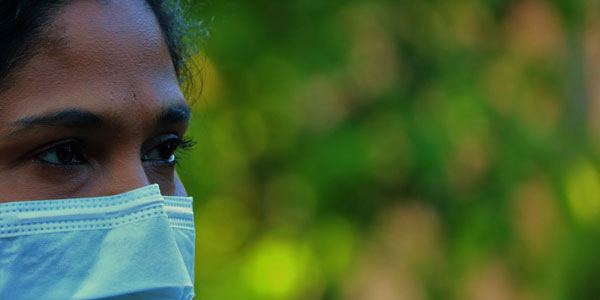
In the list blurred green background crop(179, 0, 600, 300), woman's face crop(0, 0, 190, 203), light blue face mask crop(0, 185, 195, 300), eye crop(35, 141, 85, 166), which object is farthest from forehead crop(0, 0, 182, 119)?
blurred green background crop(179, 0, 600, 300)

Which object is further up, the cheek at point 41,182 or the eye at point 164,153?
the cheek at point 41,182

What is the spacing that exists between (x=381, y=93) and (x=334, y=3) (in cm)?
75

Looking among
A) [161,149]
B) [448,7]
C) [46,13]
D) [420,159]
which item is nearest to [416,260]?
[420,159]

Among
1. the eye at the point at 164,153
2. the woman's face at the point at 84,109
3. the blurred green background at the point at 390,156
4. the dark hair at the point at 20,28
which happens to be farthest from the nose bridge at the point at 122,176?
the blurred green background at the point at 390,156

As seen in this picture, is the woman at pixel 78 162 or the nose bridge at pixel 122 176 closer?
the woman at pixel 78 162

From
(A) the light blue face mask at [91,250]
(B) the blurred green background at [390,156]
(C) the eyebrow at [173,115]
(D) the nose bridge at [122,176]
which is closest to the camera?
(A) the light blue face mask at [91,250]

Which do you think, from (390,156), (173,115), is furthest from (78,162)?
(390,156)

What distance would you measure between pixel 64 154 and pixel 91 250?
240mm

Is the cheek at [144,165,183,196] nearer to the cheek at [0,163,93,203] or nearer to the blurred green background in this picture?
the cheek at [0,163,93,203]

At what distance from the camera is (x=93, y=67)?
228 cm

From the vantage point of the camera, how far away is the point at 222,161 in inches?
252

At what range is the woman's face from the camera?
220 cm

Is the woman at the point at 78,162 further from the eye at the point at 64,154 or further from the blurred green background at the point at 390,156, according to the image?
the blurred green background at the point at 390,156

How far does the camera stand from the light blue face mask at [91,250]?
7.09ft
